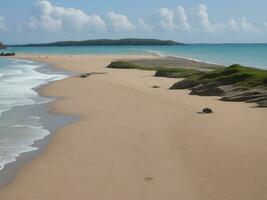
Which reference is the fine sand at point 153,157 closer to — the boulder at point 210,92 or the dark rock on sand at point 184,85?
the boulder at point 210,92

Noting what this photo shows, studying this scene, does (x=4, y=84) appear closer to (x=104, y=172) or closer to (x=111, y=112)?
(x=111, y=112)

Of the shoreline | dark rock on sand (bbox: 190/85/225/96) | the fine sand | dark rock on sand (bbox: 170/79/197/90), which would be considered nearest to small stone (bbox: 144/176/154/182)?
the fine sand

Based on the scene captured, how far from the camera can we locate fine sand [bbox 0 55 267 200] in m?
10.4

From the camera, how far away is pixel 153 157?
1324 cm

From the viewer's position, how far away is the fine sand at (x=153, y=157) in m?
10.4

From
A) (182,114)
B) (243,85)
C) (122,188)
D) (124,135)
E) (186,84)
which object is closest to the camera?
(122,188)

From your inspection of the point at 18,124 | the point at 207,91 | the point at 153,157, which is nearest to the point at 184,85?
the point at 207,91

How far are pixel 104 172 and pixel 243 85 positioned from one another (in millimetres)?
17228

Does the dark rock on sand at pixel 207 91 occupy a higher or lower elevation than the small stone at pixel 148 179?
lower

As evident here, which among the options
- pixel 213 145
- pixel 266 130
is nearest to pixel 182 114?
pixel 266 130

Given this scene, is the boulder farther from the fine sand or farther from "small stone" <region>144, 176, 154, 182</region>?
"small stone" <region>144, 176, 154, 182</region>

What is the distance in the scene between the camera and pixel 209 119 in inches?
757

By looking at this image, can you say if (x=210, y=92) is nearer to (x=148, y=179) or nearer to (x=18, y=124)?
(x=18, y=124)

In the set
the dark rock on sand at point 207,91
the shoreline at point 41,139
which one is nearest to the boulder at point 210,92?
the dark rock on sand at point 207,91
